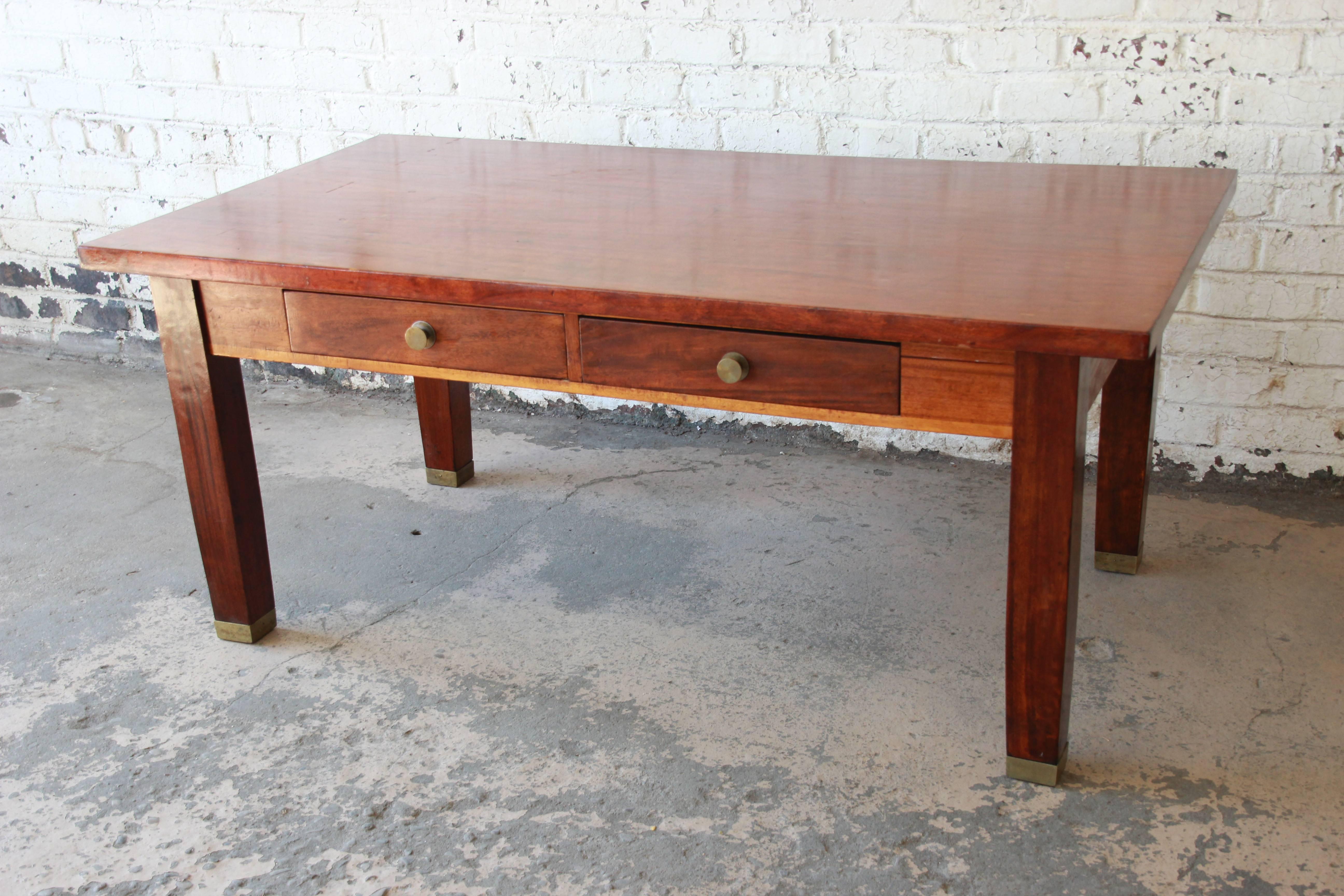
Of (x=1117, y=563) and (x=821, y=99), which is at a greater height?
(x=821, y=99)

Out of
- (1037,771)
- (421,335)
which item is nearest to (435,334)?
(421,335)

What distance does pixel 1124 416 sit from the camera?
6.64ft

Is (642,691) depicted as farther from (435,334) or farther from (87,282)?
(87,282)

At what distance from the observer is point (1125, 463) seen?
207 cm

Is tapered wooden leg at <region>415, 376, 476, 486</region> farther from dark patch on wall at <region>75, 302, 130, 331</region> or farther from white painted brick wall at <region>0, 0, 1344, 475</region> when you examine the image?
dark patch on wall at <region>75, 302, 130, 331</region>

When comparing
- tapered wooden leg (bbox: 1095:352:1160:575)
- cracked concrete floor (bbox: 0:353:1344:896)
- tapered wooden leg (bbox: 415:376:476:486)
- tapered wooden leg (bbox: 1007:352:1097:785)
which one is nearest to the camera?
tapered wooden leg (bbox: 1007:352:1097:785)

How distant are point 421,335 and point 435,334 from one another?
0.07 feet

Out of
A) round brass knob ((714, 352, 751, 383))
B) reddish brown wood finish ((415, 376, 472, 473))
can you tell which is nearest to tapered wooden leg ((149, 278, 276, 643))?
reddish brown wood finish ((415, 376, 472, 473))

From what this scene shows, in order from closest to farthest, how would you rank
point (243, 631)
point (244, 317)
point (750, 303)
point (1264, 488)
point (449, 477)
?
point (750, 303)
point (244, 317)
point (243, 631)
point (1264, 488)
point (449, 477)

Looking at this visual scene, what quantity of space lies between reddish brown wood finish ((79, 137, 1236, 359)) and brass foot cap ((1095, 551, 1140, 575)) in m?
0.63

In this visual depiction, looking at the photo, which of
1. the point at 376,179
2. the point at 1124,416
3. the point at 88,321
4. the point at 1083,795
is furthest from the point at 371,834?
the point at 88,321

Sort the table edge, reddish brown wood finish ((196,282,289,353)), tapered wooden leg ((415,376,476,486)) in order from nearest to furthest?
the table edge → reddish brown wood finish ((196,282,289,353)) → tapered wooden leg ((415,376,476,486))

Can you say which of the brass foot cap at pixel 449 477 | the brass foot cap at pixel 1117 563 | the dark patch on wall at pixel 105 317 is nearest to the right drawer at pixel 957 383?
the brass foot cap at pixel 1117 563

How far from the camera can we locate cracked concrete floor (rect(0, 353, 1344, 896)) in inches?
59.8
